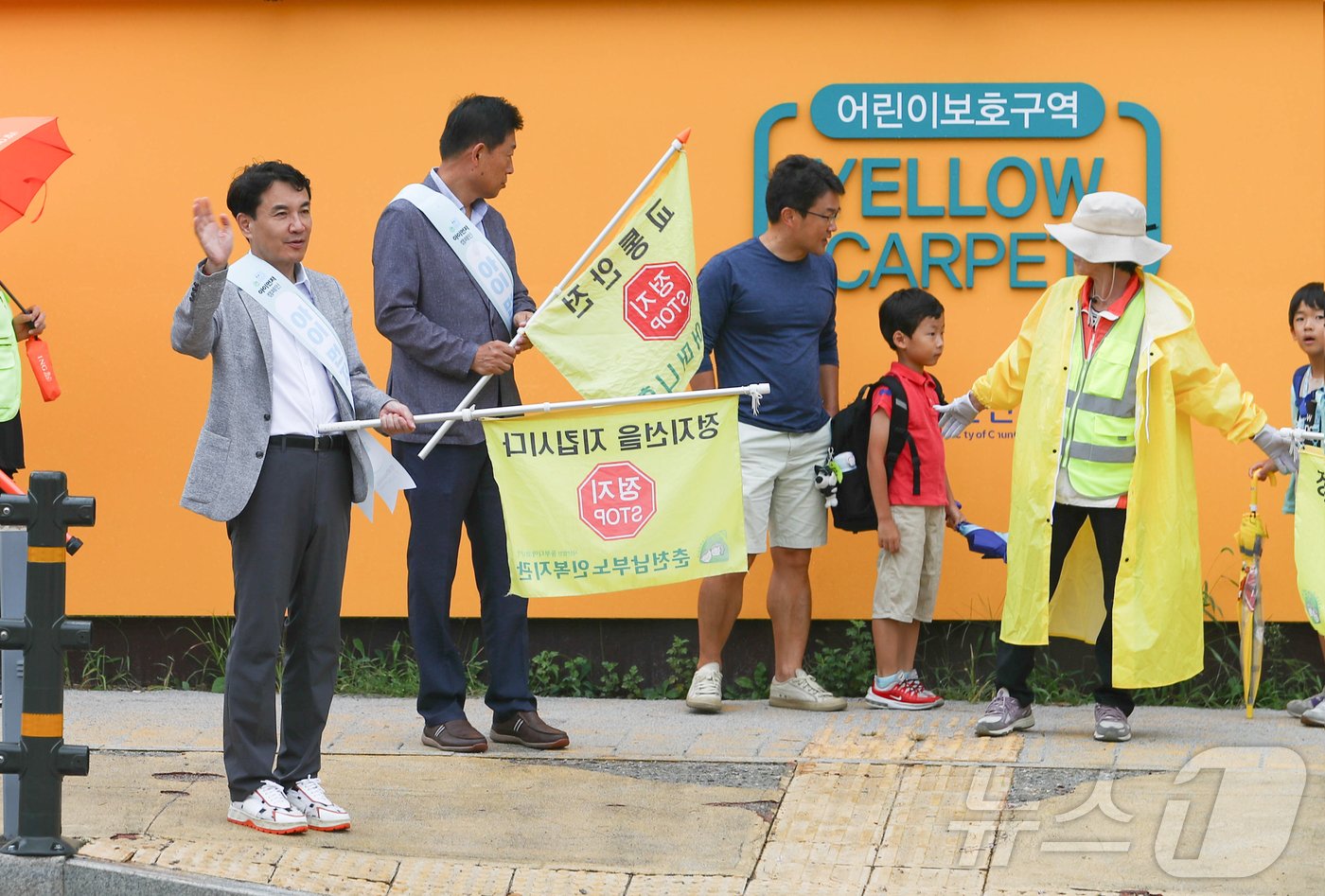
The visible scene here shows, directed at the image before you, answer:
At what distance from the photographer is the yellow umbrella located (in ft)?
21.7

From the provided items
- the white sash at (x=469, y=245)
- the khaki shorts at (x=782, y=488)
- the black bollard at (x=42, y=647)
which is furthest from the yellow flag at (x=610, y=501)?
the black bollard at (x=42, y=647)

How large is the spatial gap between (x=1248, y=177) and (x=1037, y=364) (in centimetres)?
159

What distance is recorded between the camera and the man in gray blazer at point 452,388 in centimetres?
595

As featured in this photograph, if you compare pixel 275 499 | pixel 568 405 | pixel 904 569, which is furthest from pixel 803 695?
pixel 275 499

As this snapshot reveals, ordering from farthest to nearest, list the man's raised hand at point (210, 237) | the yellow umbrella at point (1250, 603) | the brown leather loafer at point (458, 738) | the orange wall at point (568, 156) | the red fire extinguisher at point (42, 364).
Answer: the orange wall at point (568, 156)
the red fire extinguisher at point (42, 364)
the yellow umbrella at point (1250, 603)
the brown leather loafer at point (458, 738)
the man's raised hand at point (210, 237)

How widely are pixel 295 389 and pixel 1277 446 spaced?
350 centimetres

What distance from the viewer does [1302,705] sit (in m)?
6.86

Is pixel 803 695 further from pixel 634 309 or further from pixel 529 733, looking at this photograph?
pixel 634 309

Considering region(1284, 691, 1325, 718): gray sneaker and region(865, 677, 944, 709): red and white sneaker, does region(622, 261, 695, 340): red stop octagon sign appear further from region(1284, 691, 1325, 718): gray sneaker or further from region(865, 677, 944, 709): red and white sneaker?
region(1284, 691, 1325, 718): gray sneaker

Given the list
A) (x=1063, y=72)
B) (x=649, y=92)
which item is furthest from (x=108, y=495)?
(x=1063, y=72)

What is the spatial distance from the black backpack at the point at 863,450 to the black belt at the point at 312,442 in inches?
96.3

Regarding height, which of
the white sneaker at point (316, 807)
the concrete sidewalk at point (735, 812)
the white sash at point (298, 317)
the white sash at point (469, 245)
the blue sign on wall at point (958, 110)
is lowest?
the concrete sidewalk at point (735, 812)

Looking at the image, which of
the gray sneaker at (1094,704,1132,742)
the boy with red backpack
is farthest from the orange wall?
the gray sneaker at (1094,704,1132,742)

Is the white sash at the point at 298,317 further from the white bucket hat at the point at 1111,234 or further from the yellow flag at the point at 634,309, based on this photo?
the white bucket hat at the point at 1111,234
